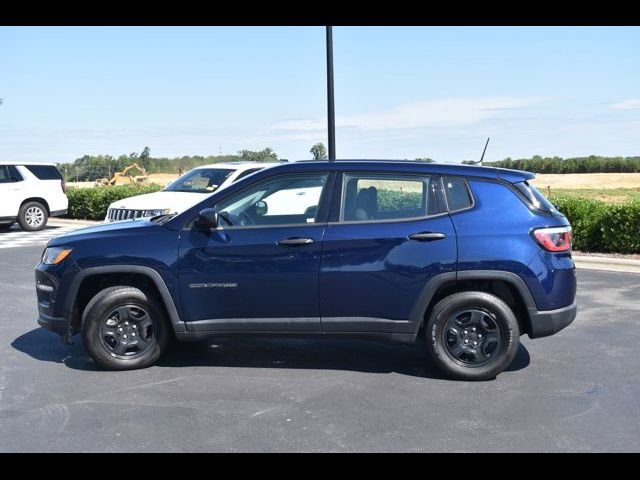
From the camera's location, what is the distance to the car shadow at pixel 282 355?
5832 millimetres

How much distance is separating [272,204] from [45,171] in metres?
14.3

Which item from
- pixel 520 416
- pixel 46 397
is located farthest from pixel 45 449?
pixel 520 416

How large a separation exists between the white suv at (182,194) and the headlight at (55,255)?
463 cm

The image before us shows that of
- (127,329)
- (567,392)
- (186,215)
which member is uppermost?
(186,215)

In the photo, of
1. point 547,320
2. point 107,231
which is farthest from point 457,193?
point 107,231

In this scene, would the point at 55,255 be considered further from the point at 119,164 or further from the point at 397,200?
the point at 119,164

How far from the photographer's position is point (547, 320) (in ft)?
17.7

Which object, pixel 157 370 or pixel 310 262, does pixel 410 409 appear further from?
pixel 157 370

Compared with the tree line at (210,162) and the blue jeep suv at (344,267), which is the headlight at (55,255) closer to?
the blue jeep suv at (344,267)

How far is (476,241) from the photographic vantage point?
535 cm

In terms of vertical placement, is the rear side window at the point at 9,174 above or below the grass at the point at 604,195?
above

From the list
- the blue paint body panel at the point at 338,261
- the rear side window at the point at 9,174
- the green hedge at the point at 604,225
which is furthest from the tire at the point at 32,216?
the blue paint body panel at the point at 338,261
